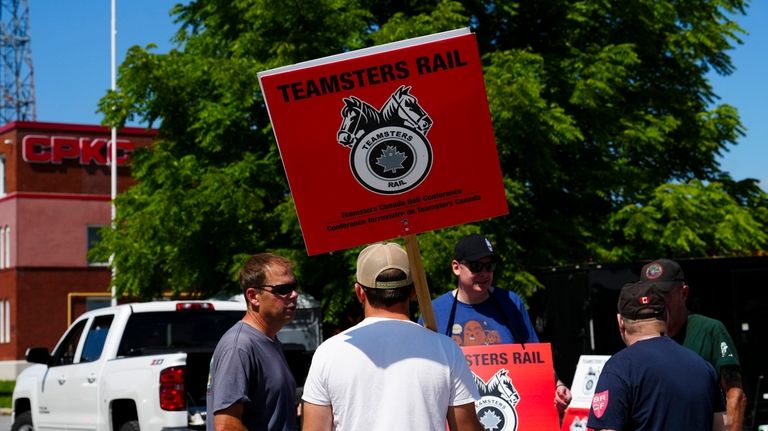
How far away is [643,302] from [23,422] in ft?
33.0

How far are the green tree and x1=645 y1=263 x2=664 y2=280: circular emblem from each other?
11993 mm

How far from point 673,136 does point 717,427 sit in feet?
64.6

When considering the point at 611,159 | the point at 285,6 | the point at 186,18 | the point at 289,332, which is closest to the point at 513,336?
the point at 289,332

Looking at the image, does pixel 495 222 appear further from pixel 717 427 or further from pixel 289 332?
pixel 717 427

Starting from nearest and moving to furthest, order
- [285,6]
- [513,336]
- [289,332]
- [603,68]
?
[513,336]
[289,332]
[285,6]
[603,68]

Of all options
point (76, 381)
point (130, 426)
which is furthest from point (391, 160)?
point (76, 381)

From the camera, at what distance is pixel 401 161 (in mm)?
5055

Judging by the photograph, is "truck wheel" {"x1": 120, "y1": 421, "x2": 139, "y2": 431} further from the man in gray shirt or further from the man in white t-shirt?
the man in white t-shirt

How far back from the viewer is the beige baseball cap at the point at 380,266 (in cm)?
446

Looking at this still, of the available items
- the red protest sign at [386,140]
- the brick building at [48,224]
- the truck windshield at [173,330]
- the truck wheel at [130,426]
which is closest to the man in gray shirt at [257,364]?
the red protest sign at [386,140]

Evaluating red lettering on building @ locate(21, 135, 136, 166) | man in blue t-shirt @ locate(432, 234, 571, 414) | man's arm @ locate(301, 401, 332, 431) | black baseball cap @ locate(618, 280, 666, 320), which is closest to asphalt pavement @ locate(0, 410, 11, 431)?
man in blue t-shirt @ locate(432, 234, 571, 414)

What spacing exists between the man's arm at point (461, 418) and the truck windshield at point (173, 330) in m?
6.87

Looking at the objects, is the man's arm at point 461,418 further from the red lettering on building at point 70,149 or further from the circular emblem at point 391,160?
the red lettering on building at point 70,149

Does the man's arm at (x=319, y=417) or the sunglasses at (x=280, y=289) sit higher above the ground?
the sunglasses at (x=280, y=289)
